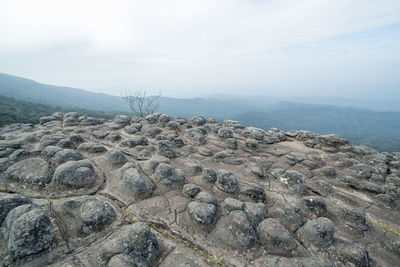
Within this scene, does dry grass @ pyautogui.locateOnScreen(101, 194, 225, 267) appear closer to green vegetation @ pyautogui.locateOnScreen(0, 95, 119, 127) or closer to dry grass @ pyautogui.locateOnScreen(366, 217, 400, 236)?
dry grass @ pyautogui.locateOnScreen(366, 217, 400, 236)

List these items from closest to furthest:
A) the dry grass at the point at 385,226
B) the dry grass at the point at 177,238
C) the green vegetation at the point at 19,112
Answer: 1. the dry grass at the point at 177,238
2. the dry grass at the point at 385,226
3. the green vegetation at the point at 19,112

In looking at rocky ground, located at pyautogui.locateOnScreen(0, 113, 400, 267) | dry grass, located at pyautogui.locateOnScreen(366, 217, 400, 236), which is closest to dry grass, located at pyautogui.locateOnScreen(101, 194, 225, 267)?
rocky ground, located at pyautogui.locateOnScreen(0, 113, 400, 267)

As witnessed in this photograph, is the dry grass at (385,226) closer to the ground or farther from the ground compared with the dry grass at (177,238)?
closer to the ground

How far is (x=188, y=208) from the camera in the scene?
4117 mm

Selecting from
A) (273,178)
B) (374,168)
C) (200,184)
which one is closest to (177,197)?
(200,184)

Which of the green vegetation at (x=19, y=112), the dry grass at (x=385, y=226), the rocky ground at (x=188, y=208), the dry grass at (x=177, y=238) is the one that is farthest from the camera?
the green vegetation at (x=19, y=112)

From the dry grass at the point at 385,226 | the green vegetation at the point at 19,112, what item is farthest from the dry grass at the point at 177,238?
the green vegetation at the point at 19,112

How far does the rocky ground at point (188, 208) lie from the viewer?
123 inches

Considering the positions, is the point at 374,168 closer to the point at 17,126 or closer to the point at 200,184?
the point at 200,184

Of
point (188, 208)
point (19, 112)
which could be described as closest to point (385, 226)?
point (188, 208)

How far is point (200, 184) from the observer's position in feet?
17.1

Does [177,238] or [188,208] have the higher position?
[188,208]

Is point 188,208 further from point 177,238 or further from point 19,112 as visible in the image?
point 19,112

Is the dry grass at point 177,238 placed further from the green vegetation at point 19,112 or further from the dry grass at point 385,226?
the green vegetation at point 19,112
